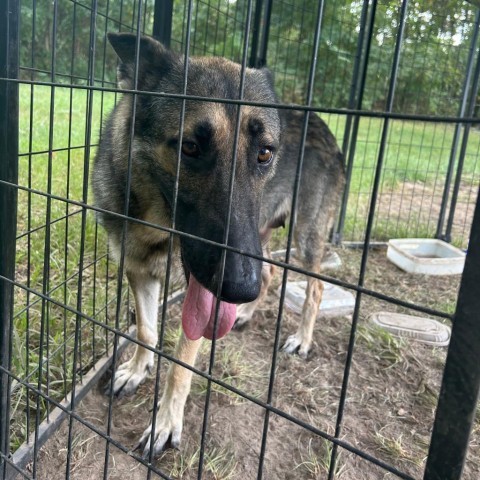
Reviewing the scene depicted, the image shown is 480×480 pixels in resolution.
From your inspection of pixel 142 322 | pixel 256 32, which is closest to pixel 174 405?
pixel 142 322

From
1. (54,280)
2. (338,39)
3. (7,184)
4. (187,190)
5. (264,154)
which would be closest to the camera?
(7,184)

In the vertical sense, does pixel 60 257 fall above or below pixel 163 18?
below

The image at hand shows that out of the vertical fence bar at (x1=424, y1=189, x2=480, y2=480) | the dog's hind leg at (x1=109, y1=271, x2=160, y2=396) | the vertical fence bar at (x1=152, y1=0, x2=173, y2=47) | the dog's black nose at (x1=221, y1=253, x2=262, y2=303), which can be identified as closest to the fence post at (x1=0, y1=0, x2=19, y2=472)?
the dog's hind leg at (x1=109, y1=271, x2=160, y2=396)

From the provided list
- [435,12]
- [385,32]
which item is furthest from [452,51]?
[385,32]

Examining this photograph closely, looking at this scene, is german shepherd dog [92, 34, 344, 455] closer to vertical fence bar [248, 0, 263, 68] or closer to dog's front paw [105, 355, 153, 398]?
dog's front paw [105, 355, 153, 398]

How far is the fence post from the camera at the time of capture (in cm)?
165

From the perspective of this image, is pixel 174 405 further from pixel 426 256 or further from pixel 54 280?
pixel 426 256

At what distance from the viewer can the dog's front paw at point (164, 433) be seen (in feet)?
6.94

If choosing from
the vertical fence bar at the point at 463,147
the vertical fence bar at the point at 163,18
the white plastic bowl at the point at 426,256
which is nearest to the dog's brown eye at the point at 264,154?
the vertical fence bar at the point at 163,18

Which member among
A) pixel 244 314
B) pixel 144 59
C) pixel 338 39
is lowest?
pixel 244 314

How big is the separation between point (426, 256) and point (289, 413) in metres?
3.17

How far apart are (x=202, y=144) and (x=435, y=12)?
14.5ft

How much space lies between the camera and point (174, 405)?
224cm

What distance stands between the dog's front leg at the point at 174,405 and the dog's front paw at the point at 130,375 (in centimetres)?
32
